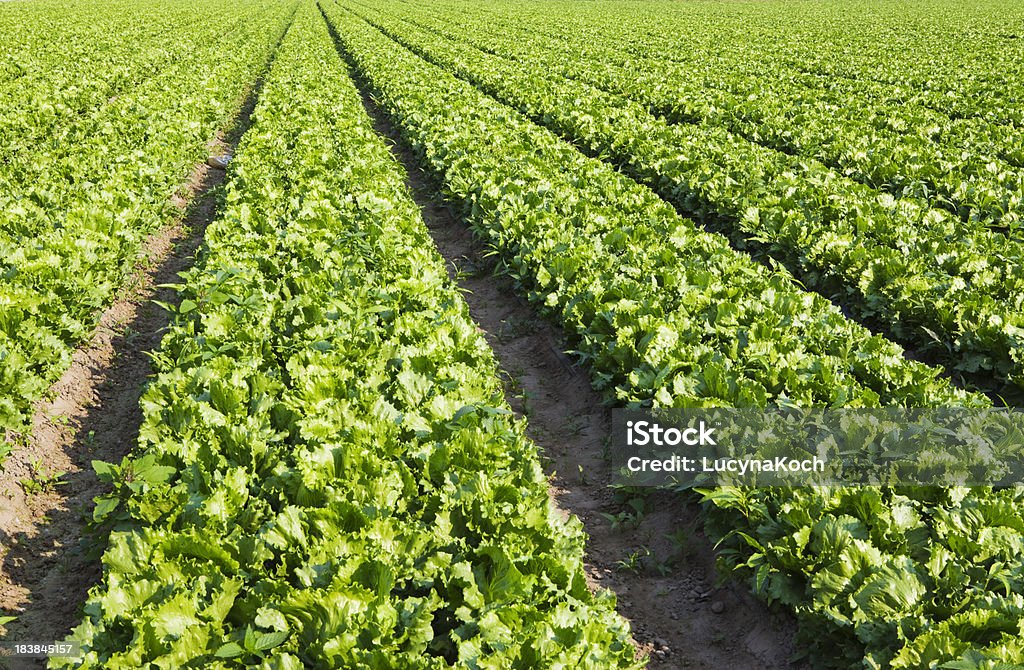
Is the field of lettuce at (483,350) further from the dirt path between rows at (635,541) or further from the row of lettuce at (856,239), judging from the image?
the dirt path between rows at (635,541)

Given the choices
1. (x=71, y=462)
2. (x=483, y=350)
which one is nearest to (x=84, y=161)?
(x=71, y=462)

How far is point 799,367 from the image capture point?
6043 mm

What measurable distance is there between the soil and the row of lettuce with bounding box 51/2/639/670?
2.08 feet

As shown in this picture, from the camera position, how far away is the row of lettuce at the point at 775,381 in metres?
3.98

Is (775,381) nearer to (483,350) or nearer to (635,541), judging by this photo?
(635,541)

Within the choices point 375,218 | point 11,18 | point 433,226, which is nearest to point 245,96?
point 433,226

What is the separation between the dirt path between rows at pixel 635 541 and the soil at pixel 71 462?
134 inches

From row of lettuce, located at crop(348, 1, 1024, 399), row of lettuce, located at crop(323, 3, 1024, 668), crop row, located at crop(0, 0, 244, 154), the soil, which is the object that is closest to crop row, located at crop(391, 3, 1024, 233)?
row of lettuce, located at crop(348, 1, 1024, 399)

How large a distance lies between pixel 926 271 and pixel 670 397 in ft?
13.1

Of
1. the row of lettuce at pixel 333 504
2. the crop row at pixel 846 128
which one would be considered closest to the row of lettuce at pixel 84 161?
the row of lettuce at pixel 333 504

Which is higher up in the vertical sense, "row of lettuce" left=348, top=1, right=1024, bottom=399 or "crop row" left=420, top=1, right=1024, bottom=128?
"crop row" left=420, top=1, right=1024, bottom=128

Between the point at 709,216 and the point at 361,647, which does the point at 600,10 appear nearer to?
the point at 709,216

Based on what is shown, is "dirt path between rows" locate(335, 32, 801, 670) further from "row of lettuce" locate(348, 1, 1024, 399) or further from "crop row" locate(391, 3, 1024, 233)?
"crop row" locate(391, 3, 1024, 233)

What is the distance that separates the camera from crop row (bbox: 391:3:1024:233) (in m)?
11.2
